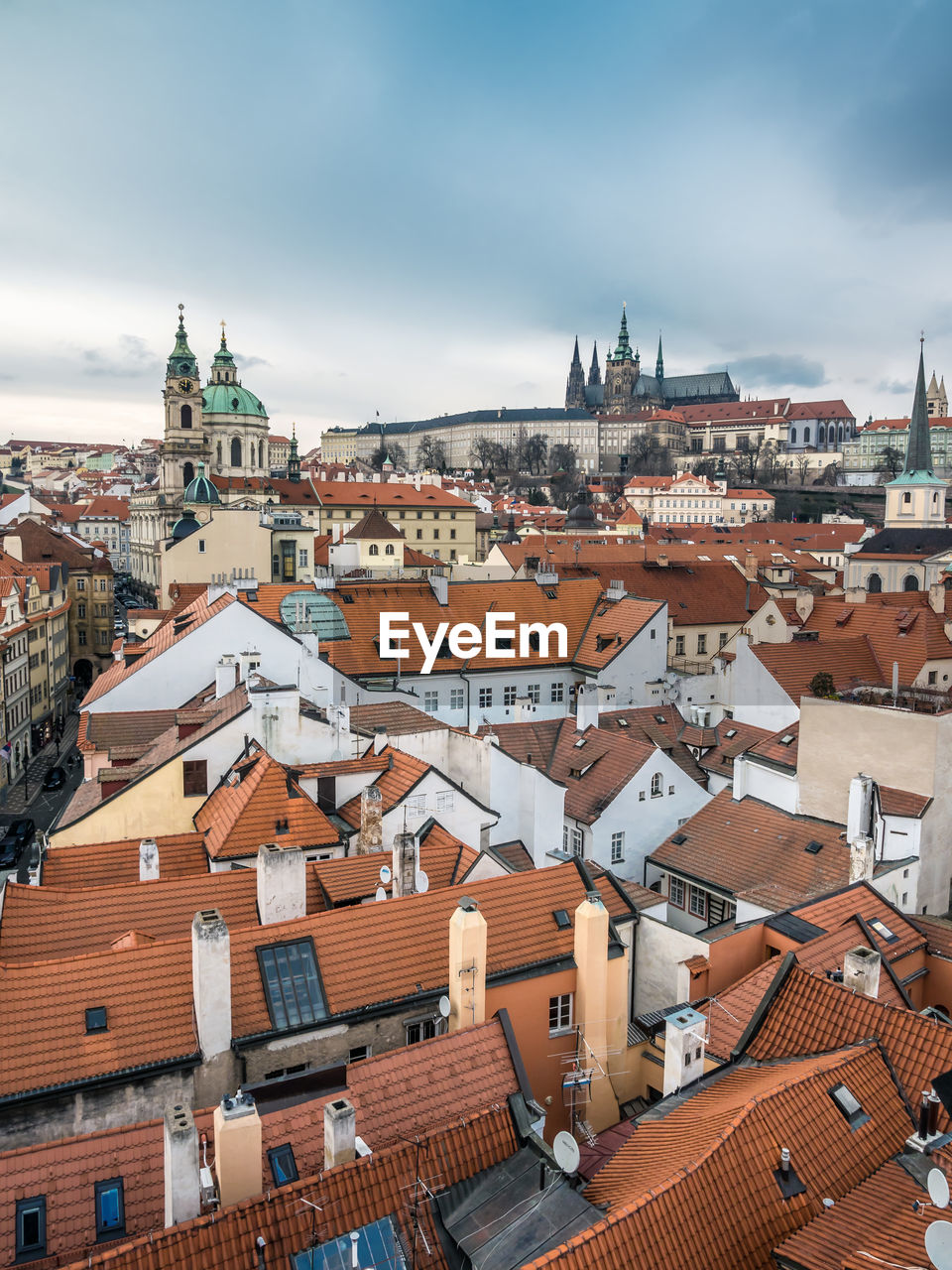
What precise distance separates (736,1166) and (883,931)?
7901 millimetres

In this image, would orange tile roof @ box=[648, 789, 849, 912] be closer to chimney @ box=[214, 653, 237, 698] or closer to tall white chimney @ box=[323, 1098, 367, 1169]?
tall white chimney @ box=[323, 1098, 367, 1169]

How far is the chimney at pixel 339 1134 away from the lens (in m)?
10.2

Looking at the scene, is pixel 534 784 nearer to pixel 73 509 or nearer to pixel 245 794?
pixel 245 794

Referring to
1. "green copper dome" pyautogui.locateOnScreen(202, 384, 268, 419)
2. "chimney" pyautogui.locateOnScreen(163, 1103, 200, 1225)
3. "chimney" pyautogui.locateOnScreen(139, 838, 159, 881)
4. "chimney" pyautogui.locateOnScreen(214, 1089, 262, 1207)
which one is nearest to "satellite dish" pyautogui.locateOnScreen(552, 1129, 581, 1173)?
"chimney" pyautogui.locateOnScreen(214, 1089, 262, 1207)

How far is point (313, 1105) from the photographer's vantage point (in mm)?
11328

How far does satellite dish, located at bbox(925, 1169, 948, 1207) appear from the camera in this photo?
28.1 ft

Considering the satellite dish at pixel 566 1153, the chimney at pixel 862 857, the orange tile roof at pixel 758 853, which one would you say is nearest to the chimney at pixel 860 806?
the orange tile roof at pixel 758 853

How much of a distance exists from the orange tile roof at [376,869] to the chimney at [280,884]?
1217 mm

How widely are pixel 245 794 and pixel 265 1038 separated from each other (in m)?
Result: 7.24

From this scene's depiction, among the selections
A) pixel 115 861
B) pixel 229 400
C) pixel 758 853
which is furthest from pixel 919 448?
pixel 115 861

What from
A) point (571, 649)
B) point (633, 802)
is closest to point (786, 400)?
point (571, 649)

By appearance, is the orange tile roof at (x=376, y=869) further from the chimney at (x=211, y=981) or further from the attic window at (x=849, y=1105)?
the attic window at (x=849, y=1105)

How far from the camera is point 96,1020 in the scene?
1308 cm

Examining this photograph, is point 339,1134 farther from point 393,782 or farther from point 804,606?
point 804,606
